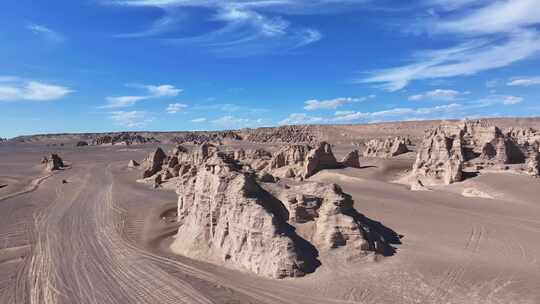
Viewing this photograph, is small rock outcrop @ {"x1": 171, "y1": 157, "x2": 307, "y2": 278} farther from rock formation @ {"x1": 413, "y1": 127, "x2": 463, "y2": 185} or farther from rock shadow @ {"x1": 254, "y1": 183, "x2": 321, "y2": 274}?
rock formation @ {"x1": 413, "y1": 127, "x2": 463, "y2": 185}

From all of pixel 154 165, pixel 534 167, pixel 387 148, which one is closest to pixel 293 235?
pixel 534 167

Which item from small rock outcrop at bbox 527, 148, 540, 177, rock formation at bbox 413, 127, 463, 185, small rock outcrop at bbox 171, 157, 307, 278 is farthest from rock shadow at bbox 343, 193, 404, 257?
small rock outcrop at bbox 527, 148, 540, 177

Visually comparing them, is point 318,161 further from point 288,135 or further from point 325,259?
point 288,135

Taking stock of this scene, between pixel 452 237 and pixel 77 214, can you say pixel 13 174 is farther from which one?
pixel 452 237

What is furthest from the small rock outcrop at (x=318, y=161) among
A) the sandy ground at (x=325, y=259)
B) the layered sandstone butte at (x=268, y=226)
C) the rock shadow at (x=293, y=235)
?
the rock shadow at (x=293, y=235)

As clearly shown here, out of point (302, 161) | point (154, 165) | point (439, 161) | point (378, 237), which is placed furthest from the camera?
point (154, 165)
